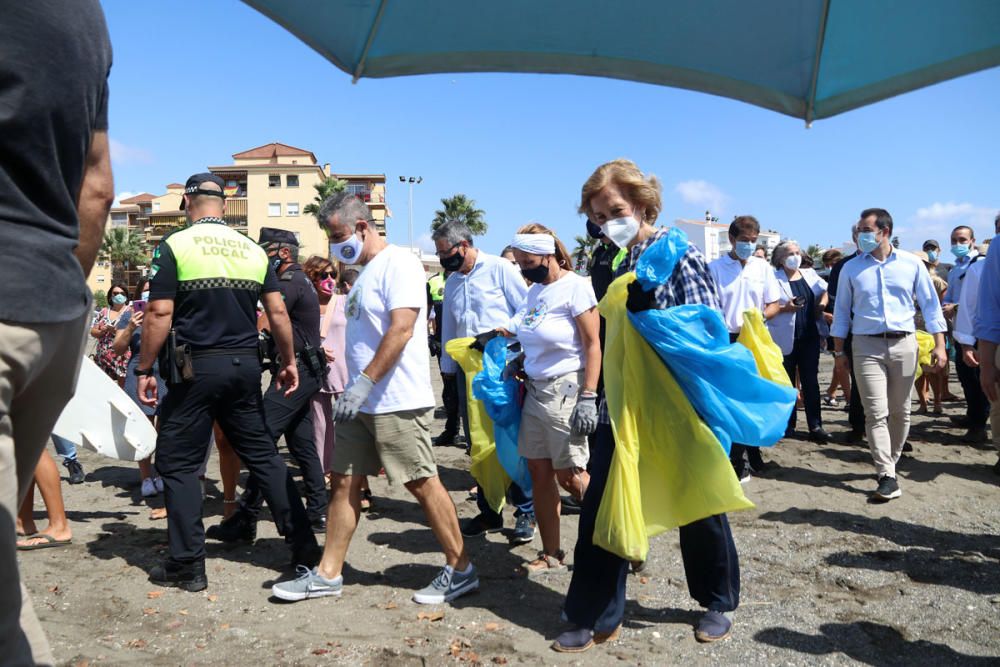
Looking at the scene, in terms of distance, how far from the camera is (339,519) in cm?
405

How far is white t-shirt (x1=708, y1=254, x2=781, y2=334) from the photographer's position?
20.9 ft

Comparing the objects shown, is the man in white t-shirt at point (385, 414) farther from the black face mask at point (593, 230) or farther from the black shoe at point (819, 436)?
the black shoe at point (819, 436)

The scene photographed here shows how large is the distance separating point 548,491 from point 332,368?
226 cm

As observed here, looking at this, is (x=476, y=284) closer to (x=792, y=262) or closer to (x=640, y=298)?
(x=640, y=298)

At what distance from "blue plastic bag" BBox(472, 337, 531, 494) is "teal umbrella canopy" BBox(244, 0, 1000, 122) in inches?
88.4

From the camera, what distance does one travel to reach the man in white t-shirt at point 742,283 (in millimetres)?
6363

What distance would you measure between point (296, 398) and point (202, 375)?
1064 millimetres

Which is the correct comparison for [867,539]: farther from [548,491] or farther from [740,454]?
[548,491]

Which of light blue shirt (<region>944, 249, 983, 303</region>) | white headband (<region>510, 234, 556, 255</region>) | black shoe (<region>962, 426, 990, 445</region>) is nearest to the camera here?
white headband (<region>510, 234, 556, 255</region>)

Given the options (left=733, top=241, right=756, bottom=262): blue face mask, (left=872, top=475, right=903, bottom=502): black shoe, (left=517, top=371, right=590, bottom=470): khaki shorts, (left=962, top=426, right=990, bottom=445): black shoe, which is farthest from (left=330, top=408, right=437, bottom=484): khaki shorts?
(left=962, top=426, right=990, bottom=445): black shoe

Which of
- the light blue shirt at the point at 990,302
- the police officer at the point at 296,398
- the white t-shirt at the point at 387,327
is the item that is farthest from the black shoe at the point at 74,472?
the light blue shirt at the point at 990,302

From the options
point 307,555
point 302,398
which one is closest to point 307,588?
point 307,555

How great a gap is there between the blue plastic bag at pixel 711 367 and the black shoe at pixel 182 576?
2.78 metres

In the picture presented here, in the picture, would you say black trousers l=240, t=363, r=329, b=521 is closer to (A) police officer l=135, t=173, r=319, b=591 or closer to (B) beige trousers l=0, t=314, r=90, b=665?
(A) police officer l=135, t=173, r=319, b=591
